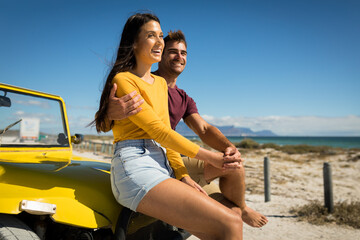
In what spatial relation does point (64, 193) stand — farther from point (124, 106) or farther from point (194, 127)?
point (194, 127)

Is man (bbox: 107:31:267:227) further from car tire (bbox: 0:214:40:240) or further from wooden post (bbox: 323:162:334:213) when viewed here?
wooden post (bbox: 323:162:334:213)

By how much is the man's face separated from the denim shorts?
1.18 metres

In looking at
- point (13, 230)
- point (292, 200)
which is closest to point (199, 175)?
point (13, 230)

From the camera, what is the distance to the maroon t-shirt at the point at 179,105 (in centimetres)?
269

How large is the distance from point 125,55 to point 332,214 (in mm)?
5127

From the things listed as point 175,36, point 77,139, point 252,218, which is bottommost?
point 252,218

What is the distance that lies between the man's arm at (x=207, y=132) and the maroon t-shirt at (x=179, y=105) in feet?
0.25

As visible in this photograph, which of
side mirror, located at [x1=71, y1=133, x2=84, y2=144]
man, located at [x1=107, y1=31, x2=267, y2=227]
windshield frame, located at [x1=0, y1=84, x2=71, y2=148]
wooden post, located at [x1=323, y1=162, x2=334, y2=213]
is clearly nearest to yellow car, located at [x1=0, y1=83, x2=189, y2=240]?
windshield frame, located at [x1=0, y1=84, x2=71, y2=148]

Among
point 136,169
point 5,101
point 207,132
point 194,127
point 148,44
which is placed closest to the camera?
point 136,169

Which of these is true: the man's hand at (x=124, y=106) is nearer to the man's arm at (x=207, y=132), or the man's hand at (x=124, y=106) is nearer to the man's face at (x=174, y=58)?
the man's arm at (x=207, y=132)

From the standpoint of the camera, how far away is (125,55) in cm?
213

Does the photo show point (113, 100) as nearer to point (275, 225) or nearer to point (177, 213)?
point (177, 213)

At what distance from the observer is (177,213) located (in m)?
1.62

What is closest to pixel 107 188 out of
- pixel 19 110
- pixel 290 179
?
pixel 19 110
